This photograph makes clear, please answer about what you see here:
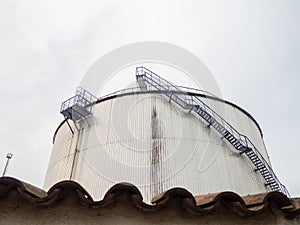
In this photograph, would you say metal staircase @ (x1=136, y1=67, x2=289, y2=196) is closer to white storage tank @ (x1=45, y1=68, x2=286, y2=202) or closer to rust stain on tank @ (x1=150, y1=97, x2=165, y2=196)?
white storage tank @ (x1=45, y1=68, x2=286, y2=202)

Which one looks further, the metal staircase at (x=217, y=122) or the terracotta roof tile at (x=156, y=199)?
the metal staircase at (x=217, y=122)

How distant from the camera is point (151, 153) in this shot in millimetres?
10516

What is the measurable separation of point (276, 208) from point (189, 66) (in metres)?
10.7

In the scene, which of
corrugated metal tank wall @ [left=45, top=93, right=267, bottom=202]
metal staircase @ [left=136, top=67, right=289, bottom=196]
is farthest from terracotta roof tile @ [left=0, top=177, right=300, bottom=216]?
metal staircase @ [left=136, top=67, right=289, bottom=196]

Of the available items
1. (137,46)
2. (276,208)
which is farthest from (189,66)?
(276,208)

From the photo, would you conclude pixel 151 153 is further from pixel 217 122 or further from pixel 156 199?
pixel 156 199

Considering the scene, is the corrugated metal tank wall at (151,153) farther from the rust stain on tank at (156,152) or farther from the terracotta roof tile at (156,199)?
the terracotta roof tile at (156,199)

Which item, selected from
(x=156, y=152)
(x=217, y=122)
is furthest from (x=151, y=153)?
(x=217, y=122)

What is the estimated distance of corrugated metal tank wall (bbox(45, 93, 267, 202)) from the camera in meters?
10.1

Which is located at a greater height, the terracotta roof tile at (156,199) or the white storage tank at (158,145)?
the white storage tank at (158,145)

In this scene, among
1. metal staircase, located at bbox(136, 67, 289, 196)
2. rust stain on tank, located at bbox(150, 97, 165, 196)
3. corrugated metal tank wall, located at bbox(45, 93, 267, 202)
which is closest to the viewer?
rust stain on tank, located at bbox(150, 97, 165, 196)

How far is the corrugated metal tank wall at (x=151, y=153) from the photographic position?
33.2 feet

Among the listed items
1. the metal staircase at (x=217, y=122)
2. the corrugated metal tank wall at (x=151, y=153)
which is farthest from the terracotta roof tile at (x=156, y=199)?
the metal staircase at (x=217, y=122)

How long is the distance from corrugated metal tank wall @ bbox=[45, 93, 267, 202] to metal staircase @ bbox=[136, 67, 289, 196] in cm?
30
